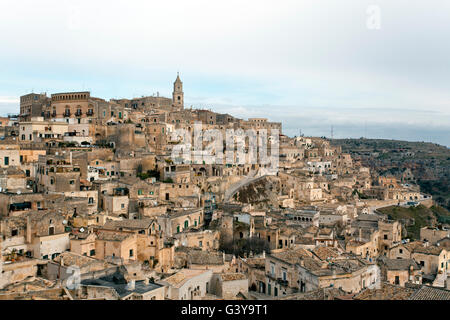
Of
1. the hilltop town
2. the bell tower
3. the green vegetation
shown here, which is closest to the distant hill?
the green vegetation

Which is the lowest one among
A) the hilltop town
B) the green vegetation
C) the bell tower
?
the green vegetation

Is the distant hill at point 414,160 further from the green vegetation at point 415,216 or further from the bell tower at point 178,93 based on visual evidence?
the bell tower at point 178,93

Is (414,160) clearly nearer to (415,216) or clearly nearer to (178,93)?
(415,216)

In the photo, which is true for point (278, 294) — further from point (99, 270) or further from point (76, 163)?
point (76, 163)

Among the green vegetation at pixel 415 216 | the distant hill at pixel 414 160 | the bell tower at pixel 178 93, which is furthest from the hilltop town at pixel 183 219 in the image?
the distant hill at pixel 414 160

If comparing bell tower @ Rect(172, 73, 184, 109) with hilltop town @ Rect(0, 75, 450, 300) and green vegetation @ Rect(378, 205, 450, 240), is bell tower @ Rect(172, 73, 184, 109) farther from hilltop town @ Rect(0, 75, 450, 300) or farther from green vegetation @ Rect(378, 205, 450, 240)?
green vegetation @ Rect(378, 205, 450, 240)
